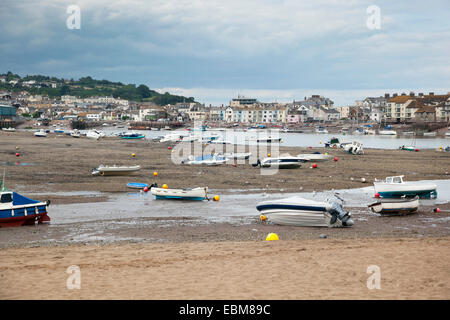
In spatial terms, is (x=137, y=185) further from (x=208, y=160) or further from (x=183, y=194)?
(x=208, y=160)

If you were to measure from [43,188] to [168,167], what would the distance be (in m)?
12.1

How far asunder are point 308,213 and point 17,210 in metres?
10.2

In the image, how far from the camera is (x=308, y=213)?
1666cm

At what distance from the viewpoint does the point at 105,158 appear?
130 ft

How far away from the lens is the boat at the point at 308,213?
16.5 m

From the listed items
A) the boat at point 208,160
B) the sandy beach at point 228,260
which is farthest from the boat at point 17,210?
the boat at point 208,160

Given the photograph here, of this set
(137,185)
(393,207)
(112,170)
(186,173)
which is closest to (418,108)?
(186,173)

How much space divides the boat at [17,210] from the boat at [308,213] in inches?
326

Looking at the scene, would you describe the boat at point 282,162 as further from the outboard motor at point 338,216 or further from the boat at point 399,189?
the outboard motor at point 338,216

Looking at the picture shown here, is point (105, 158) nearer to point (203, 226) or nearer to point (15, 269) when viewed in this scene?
point (203, 226)

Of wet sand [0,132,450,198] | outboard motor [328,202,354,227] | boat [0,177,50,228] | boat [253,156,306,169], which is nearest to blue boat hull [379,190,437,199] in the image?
wet sand [0,132,450,198]

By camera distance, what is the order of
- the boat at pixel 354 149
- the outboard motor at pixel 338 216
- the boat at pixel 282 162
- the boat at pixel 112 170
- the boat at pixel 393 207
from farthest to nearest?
the boat at pixel 354 149
the boat at pixel 282 162
the boat at pixel 112 170
the boat at pixel 393 207
the outboard motor at pixel 338 216

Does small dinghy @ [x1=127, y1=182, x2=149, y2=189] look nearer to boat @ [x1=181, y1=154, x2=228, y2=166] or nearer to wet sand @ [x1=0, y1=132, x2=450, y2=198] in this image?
wet sand @ [x1=0, y1=132, x2=450, y2=198]
